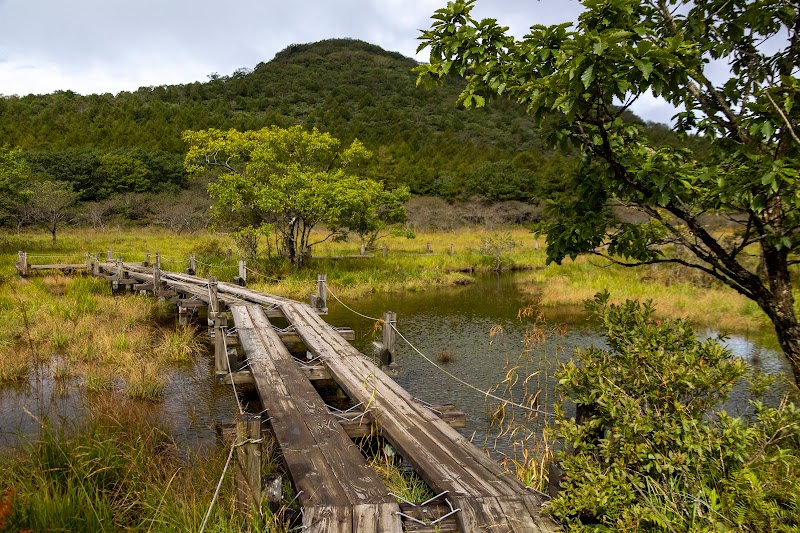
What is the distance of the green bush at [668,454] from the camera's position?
10.1 feet

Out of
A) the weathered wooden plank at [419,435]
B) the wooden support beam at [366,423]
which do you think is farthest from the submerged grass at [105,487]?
the weathered wooden plank at [419,435]

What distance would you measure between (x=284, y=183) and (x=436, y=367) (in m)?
11.5

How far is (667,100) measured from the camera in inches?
155

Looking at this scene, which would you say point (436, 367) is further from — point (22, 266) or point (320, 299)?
point (22, 266)

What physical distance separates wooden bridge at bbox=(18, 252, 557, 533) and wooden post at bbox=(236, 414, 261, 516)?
1 cm

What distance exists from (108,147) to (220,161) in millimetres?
39498

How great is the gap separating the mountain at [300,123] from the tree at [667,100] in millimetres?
32052

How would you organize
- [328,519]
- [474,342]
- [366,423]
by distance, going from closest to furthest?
[328,519]
[366,423]
[474,342]

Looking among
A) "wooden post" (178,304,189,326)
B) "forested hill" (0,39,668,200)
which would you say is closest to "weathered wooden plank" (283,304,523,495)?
"wooden post" (178,304,189,326)

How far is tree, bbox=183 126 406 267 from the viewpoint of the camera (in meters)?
19.8

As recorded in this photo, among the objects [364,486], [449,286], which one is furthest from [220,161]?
[364,486]

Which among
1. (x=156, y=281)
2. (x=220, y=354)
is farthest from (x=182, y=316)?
(x=220, y=354)

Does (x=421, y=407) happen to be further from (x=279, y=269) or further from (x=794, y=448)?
(x=279, y=269)

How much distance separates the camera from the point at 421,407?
19.1 ft
